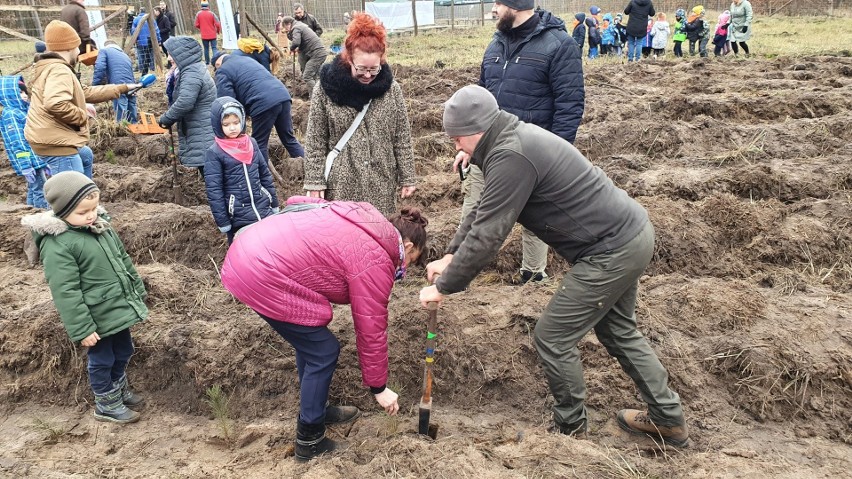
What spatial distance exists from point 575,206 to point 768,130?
6272 mm

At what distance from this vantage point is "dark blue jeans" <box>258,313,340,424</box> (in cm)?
289

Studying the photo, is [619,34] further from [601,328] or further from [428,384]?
[428,384]

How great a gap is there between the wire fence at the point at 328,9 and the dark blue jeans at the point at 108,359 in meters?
16.2

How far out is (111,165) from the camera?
8031 millimetres

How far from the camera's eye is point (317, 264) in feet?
8.78

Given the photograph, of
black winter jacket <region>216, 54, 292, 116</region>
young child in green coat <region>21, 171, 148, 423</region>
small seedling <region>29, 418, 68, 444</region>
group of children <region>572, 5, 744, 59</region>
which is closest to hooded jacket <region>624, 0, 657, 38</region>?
group of children <region>572, 5, 744, 59</region>

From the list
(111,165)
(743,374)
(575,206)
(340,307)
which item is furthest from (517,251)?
(111,165)

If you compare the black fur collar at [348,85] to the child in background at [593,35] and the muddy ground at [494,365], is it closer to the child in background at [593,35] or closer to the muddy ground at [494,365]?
the muddy ground at [494,365]

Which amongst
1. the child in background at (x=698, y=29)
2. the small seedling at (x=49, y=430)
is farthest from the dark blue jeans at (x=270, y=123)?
the child in background at (x=698, y=29)

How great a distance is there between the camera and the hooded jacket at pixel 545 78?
→ 3.97 meters

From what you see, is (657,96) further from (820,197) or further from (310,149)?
(310,149)

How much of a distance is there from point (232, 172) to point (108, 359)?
1.61m

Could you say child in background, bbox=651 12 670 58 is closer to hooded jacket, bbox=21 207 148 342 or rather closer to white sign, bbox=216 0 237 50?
white sign, bbox=216 0 237 50

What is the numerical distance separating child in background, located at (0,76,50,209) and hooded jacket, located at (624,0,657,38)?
13897mm
